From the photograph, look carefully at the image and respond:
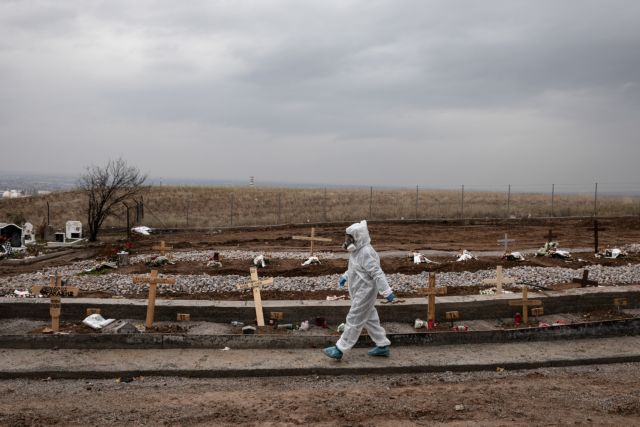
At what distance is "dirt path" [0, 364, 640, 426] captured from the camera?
6.04 m

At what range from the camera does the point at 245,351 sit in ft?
27.4

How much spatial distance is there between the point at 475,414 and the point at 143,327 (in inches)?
226

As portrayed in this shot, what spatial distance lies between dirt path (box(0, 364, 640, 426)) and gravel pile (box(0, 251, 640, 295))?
4.59 m

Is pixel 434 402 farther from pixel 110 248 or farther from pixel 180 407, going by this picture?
pixel 110 248

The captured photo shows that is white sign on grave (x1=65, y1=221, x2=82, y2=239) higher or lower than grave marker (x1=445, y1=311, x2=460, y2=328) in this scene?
higher

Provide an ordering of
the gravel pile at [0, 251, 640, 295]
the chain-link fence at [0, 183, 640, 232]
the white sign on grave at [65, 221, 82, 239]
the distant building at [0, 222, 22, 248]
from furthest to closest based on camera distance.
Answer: the chain-link fence at [0, 183, 640, 232]
the white sign on grave at [65, 221, 82, 239]
the distant building at [0, 222, 22, 248]
the gravel pile at [0, 251, 640, 295]

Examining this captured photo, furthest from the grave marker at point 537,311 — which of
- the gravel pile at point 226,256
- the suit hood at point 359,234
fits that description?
the gravel pile at point 226,256

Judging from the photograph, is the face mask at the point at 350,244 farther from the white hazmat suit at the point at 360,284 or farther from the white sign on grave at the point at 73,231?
the white sign on grave at the point at 73,231

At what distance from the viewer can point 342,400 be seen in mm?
6613

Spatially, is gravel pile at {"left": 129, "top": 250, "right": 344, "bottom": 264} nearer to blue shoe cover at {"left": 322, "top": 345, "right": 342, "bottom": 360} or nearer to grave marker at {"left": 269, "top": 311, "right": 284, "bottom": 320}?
grave marker at {"left": 269, "top": 311, "right": 284, "bottom": 320}

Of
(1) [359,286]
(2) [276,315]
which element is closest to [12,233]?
(2) [276,315]

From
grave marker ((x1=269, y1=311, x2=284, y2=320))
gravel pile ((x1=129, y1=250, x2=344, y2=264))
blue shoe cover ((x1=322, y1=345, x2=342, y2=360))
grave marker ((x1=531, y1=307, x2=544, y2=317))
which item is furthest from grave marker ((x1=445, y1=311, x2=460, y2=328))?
gravel pile ((x1=129, y1=250, x2=344, y2=264))

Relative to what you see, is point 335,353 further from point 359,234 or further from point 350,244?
point 359,234

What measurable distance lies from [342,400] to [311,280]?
6.42 m
